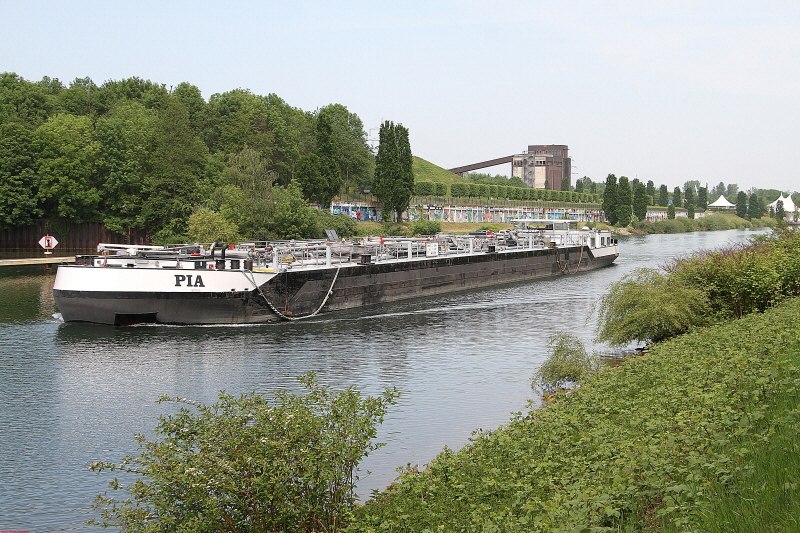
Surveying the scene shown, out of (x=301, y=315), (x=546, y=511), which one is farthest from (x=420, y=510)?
(x=301, y=315)

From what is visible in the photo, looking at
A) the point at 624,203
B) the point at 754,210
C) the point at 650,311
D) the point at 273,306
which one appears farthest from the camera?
the point at 754,210

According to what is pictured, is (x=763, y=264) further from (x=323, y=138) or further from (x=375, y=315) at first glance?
(x=323, y=138)

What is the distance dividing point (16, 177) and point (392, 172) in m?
39.7

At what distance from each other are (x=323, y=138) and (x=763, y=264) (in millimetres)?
61894

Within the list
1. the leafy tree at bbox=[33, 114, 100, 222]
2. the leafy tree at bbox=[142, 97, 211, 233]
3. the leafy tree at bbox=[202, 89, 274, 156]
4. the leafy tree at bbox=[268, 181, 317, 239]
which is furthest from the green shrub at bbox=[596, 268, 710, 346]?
the leafy tree at bbox=[202, 89, 274, 156]

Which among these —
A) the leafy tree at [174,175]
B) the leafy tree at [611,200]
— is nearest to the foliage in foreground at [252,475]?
the leafy tree at [174,175]

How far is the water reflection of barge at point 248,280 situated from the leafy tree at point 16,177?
31.5m

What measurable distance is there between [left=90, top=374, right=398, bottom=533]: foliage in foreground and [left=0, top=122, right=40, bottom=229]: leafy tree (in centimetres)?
6596

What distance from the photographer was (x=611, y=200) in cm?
14912

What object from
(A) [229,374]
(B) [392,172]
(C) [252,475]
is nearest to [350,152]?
(B) [392,172]

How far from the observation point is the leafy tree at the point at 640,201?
154250 mm

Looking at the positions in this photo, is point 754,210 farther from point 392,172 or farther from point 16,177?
point 16,177

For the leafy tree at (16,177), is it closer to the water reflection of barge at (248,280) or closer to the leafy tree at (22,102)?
the leafy tree at (22,102)

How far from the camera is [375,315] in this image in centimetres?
3953
